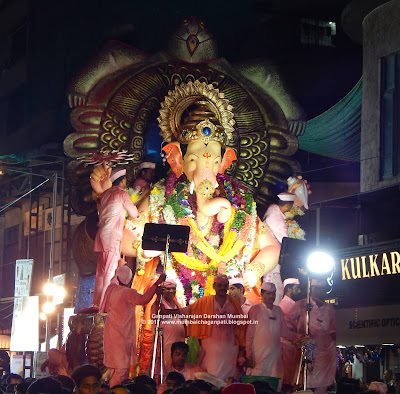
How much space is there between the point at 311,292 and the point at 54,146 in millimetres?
5760

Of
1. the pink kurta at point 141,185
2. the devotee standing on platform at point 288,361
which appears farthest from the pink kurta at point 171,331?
the pink kurta at point 141,185

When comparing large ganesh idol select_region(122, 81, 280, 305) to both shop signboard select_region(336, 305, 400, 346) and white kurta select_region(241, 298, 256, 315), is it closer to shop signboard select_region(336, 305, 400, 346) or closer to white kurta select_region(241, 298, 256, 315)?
white kurta select_region(241, 298, 256, 315)

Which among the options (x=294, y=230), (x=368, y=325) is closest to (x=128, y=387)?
(x=368, y=325)

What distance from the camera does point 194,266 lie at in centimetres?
1516

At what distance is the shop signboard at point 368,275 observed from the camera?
12.6 m

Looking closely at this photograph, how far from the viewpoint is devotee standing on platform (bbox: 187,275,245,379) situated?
13.2 m

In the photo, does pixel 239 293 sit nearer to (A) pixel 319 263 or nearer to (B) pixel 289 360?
(B) pixel 289 360

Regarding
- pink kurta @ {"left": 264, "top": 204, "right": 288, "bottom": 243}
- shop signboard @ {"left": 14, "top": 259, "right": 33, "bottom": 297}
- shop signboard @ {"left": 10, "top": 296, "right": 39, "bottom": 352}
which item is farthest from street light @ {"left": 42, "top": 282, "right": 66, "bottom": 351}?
pink kurta @ {"left": 264, "top": 204, "right": 288, "bottom": 243}

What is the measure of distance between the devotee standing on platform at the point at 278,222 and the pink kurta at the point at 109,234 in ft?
7.43

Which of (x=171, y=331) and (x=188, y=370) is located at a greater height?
(x=171, y=331)

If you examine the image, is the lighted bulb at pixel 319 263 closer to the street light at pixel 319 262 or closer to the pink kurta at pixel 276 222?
the street light at pixel 319 262

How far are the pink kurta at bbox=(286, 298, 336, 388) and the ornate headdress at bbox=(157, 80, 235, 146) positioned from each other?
3158mm

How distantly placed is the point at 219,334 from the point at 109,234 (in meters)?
2.50

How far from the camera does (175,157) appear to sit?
15484 millimetres
